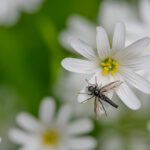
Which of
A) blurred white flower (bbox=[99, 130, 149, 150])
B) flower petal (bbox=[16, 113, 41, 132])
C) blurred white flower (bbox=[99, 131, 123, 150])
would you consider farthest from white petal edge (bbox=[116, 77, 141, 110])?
blurred white flower (bbox=[99, 131, 123, 150])

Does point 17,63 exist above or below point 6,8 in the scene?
below

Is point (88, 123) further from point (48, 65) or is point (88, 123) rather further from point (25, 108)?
point (48, 65)

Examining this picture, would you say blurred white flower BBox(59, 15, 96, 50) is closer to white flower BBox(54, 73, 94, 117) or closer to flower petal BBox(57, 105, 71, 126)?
white flower BBox(54, 73, 94, 117)

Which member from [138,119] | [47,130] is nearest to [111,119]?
[138,119]

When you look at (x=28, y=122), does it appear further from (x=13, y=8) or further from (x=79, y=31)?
(x=13, y=8)

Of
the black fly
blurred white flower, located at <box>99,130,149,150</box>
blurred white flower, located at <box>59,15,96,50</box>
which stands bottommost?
the black fly

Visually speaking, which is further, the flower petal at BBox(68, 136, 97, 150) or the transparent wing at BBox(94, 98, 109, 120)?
the flower petal at BBox(68, 136, 97, 150)

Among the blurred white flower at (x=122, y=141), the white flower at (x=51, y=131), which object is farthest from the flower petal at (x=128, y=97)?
the blurred white flower at (x=122, y=141)
